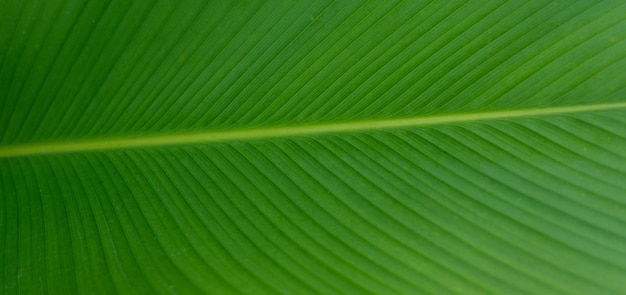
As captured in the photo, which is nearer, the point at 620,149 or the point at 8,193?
the point at 620,149

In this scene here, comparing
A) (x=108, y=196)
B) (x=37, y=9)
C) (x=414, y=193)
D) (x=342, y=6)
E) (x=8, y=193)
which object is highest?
(x=342, y=6)

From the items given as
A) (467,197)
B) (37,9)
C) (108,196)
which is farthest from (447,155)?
(37,9)

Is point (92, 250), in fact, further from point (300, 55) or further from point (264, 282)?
point (300, 55)

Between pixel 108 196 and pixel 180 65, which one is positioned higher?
pixel 180 65
